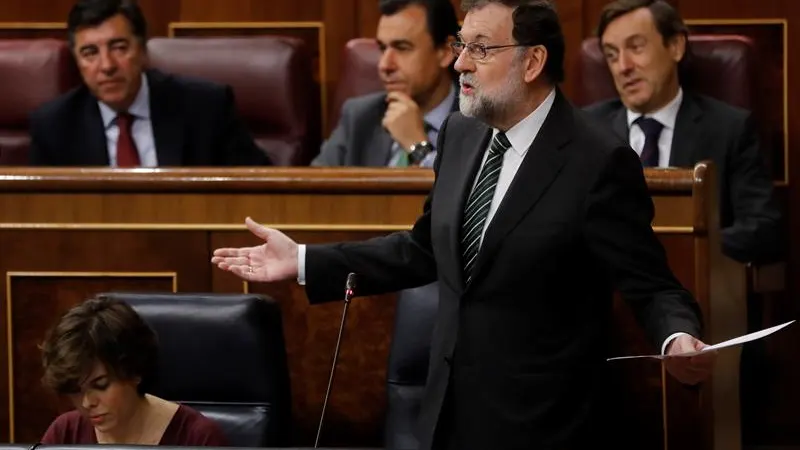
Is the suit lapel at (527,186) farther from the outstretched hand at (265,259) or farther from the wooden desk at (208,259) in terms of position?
the wooden desk at (208,259)

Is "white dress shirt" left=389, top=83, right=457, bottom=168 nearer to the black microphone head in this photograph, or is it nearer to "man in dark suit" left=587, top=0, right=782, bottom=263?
"man in dark suit" left=587, top=0, right=782, bottom=263

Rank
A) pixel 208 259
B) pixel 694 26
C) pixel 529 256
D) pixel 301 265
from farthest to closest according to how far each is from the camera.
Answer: pixel 694 26 → pixel 208 259 → pixel 301 265 → pixel 529 256

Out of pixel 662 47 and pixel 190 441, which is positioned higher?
pixel 662 47

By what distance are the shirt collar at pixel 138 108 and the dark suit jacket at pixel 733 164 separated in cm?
84

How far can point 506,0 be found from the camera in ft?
4.85

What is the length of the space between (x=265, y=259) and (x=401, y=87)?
1.04 meters

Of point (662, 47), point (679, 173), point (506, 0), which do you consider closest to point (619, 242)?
point (506, 0)

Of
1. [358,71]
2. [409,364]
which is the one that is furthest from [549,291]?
[358,71]

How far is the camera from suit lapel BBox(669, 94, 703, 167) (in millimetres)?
2477

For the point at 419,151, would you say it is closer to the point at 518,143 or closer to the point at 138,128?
the point at 138,128

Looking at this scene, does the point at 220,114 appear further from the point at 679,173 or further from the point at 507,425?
the point at 507,425

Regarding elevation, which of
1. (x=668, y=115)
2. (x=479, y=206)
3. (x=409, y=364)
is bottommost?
(x=409, y=364)

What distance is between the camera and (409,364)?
183 cm

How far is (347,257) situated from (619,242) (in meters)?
0.33
